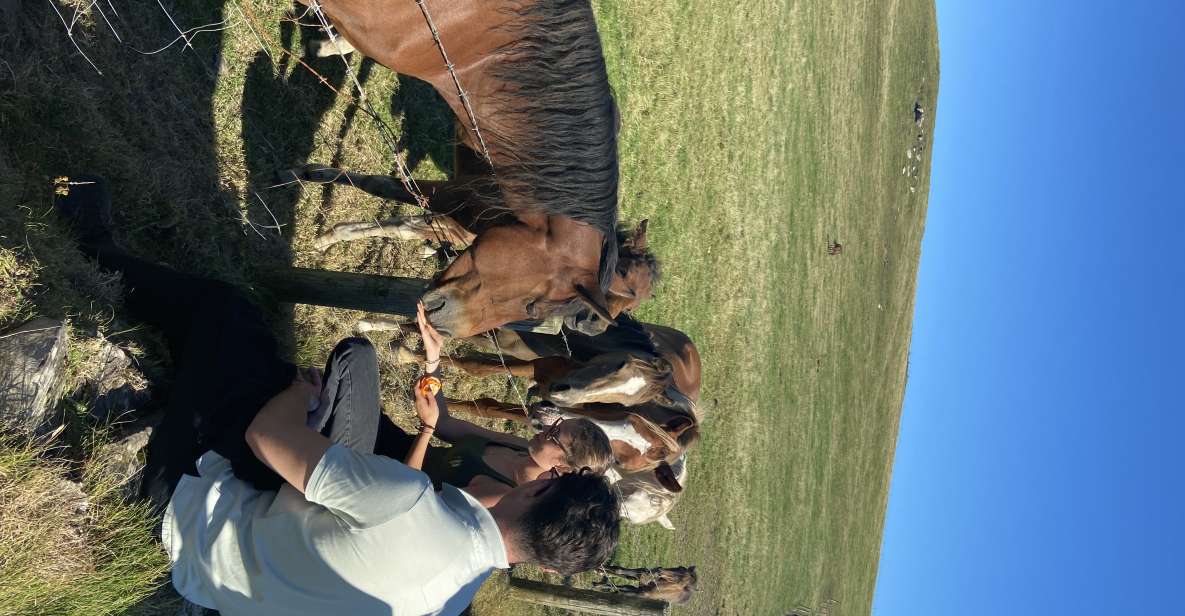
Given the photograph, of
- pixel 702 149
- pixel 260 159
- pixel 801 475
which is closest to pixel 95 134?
pixel 260 159

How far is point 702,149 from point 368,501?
8.28m

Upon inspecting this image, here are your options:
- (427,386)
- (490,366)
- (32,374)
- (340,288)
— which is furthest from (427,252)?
(32,374)

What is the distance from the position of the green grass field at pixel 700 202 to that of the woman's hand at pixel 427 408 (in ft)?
3.40

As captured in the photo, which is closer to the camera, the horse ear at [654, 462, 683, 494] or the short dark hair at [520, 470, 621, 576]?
the short dark hair at [520, 470, 621, 576]

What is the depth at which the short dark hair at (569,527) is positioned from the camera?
219 centimetres

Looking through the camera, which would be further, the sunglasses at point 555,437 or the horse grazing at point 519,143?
the horse grazing at point 519,143

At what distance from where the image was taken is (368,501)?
1902 millimetres

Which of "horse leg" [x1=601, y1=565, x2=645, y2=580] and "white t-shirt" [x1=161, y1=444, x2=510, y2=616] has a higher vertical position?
"white t-shirt" [x1=161, y1=444, x2=510, y2=616]

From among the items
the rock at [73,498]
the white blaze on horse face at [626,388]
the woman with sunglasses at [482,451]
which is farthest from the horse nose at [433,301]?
the white blaze on horse face at [626,388]

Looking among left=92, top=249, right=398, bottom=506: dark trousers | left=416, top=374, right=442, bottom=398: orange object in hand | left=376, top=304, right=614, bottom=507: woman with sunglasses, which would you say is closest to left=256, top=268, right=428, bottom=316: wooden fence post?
left=376, top=304, right=614, bottom=507: woman with sunglasses

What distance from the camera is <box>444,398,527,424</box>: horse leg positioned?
5832 mm

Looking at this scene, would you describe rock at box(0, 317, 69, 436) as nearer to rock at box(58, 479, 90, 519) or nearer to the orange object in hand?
rock at box(58, 479, 90, 519)

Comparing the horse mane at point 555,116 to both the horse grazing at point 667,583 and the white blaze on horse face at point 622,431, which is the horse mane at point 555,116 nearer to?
the white blaze on horse face at point 622,431

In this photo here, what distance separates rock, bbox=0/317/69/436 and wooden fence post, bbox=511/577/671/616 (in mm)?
4626
